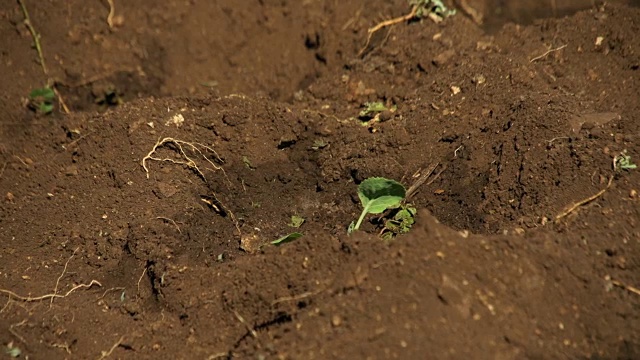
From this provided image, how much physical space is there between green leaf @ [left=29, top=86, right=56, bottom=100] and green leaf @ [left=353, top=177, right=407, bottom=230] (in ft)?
6.11

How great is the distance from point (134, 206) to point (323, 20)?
1.55 meters

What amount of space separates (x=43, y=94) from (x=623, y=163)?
9.51 ft

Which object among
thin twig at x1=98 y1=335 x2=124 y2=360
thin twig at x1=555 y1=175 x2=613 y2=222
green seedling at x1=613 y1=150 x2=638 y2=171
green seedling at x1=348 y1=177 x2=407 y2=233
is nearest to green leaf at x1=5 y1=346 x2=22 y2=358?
thin twig at x1=98 y1=335 x2=124 y2=360

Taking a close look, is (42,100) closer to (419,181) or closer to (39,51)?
(39,51)

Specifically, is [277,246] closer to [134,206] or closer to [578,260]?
[134,206]

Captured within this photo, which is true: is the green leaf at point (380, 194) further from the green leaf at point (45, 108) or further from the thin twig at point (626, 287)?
the green leaf at point (45, 108)

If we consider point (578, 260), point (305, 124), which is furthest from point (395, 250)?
point (305, 124)

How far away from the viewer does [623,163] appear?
2.29 m

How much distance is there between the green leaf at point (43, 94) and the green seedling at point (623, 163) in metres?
2.83

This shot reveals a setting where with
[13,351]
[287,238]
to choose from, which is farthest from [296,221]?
[13,351]

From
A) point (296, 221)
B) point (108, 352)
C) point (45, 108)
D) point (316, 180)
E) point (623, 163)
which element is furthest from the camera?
point (45, 108)

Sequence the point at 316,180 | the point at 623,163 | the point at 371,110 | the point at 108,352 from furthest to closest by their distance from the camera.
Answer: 1. the point at 371,110
2. the point at 316,180
3. the point at 623,163
4. the point at 108,352

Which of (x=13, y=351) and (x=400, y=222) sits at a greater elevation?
(x=400, y=222)

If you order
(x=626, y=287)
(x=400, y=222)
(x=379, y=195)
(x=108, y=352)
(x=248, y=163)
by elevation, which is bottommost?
(x=108, y=352)
